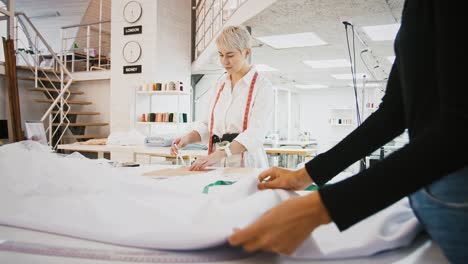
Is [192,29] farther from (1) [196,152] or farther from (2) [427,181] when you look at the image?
(2) [427,181]

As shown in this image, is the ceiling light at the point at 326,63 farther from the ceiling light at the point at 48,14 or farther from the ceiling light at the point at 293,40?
the ceiling light at the point at 48,14

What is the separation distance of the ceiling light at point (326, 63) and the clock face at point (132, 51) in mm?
4102

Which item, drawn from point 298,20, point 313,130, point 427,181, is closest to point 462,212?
point 427,181

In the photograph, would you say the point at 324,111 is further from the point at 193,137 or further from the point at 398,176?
the point at 398,176

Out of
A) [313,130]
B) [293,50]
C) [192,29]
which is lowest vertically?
[313,130]

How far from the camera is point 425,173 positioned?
0.50 metres

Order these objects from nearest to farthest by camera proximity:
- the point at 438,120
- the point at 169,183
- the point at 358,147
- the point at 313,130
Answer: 1. the point at 438,120
2. the point at 358,147
3. the point at 169,183
4. the point at 313,130

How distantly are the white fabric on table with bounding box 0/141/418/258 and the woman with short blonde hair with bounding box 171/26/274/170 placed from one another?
1113mm

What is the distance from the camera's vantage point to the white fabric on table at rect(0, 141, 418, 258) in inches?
24.2

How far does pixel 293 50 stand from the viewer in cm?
759

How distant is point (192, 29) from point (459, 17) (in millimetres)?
8582

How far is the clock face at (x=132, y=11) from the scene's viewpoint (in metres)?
7.30

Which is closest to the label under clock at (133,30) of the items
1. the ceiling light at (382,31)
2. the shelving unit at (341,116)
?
the ceiling light at (382,31)

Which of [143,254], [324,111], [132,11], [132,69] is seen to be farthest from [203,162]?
[324,111]
